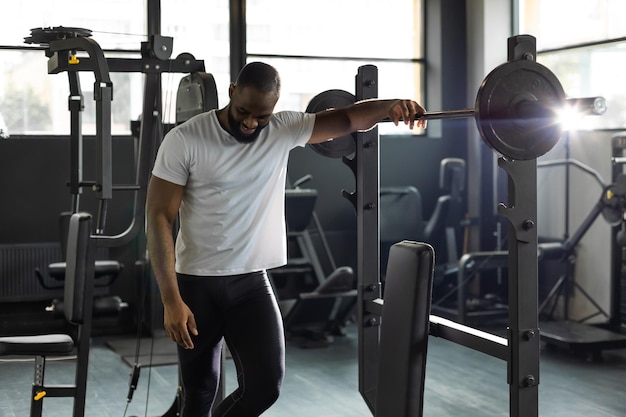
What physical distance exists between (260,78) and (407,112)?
417 mm

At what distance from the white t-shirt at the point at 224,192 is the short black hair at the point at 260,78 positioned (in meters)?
0.21

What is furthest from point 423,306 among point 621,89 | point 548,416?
point 621,89

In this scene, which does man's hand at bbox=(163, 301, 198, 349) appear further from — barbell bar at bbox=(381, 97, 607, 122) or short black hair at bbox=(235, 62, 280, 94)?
barbell bar at bbox=(381, 97, 607, 122)

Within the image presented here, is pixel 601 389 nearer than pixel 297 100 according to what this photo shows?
Yes

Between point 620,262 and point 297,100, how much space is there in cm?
255

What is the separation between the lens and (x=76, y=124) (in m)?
4.22

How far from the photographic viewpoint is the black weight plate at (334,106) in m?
2.91

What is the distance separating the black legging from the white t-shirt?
53mm

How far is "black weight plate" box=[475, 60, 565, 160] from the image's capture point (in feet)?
6.77

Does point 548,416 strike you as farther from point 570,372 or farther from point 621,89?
point 621,89

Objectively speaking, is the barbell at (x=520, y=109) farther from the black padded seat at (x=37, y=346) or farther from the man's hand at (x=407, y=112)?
the black padded seat at (x=37, y=346)

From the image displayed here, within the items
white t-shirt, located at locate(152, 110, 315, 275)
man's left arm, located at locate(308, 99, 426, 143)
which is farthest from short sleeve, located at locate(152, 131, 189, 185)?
man's left arm, located at locate(308, 99, 426, 143)

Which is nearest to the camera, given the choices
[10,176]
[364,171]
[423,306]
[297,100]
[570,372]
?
[423,306]

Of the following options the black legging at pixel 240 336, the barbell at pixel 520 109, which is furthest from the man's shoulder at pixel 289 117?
the barbell at pixel 520 109
